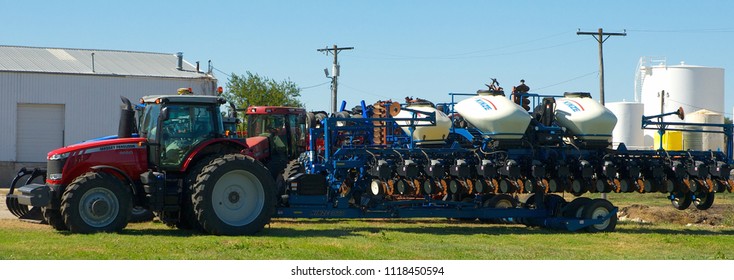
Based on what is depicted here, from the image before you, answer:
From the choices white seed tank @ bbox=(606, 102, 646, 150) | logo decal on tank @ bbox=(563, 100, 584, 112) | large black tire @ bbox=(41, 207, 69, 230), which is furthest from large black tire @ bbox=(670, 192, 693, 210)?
white seed tank @ bbox=(606, 102, 646, 150)

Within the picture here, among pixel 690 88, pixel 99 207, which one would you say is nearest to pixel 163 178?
pixel 99 207

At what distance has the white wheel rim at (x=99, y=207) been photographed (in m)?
18.9

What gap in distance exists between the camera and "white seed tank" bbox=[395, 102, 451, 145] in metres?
22.8

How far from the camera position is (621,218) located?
29.6 m

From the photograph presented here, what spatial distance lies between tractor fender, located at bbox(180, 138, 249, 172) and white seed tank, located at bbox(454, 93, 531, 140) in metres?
5.14

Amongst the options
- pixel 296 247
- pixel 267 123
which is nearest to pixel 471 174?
pixel 296 247

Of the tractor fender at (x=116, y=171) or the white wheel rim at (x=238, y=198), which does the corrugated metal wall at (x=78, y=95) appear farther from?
the tractor fender at (x=116, y=171)

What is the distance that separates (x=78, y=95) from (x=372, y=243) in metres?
31.7

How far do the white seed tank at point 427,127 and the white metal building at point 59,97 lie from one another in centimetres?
2622

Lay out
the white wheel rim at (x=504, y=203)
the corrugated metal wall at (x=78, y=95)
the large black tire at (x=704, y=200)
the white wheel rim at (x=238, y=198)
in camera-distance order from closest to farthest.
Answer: the white wheel rim at (x=238, y=198), the large black tire at (x=704, y=200), the white wheel rim at (x=504, y=203), the corrugated metal wall at (x=78, y=95)

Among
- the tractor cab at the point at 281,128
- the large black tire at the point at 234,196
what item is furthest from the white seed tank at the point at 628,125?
the large black tire at the point at 234,196

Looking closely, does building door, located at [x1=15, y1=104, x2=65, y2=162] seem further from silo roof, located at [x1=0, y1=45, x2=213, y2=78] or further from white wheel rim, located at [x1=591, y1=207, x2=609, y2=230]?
white wheel rim, located at [x1=591, y1=207, x2=609, y2=230]

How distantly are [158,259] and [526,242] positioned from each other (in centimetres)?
758

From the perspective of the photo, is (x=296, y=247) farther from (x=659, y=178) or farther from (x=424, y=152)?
(x=659, y=178)
